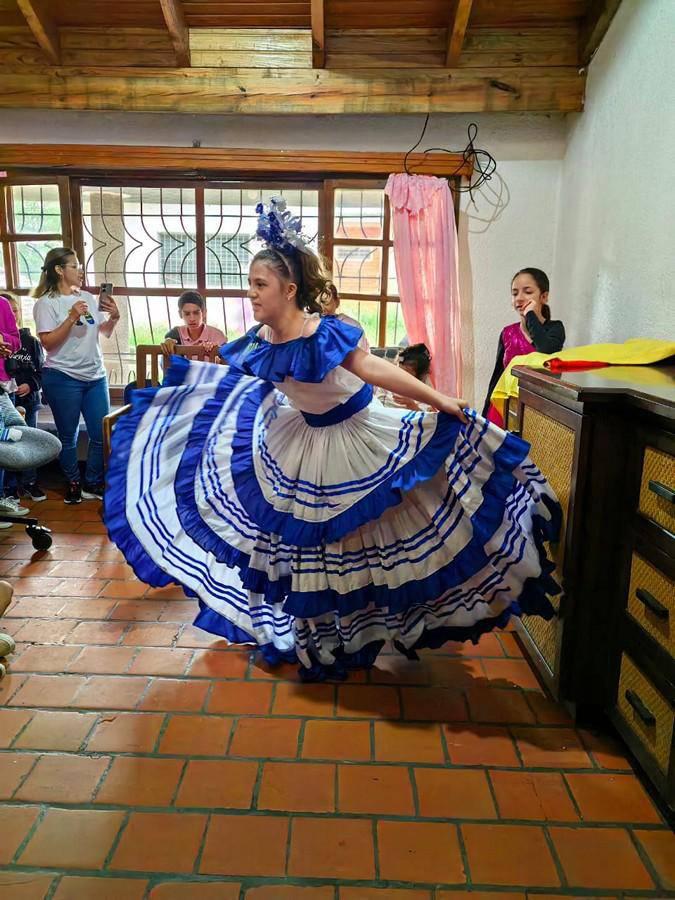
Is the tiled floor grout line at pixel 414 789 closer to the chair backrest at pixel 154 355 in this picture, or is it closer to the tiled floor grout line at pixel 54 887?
the tiled floor grout line at pixel 54 887

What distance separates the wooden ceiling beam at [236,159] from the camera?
4.05 meters

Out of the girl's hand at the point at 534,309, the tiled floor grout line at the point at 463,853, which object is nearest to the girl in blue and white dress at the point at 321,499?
the tiled floor grout line at the point at 463,853

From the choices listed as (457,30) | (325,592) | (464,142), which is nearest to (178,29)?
(457,30)

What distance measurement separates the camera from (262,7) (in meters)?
3.72

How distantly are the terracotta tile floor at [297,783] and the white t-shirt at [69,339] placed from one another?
187cm

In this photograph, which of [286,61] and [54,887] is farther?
[286,61]

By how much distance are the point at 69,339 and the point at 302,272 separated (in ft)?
7.85

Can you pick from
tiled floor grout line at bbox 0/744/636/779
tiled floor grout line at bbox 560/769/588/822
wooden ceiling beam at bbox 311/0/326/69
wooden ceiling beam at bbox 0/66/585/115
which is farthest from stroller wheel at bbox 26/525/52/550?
wooden ceiling beam at bbox 311/0/326/69

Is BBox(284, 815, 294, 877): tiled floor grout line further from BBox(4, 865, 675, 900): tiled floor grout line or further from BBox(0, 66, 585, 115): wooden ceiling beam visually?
BBox(0, 66, 585, 115): wooden ceiling beam

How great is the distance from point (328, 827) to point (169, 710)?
2.12ft

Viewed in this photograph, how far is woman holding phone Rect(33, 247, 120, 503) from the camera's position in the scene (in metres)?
3.74

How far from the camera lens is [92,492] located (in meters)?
4.04

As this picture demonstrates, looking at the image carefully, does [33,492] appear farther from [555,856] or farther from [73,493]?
[555,856]

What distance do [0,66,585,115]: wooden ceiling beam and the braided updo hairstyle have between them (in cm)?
247
